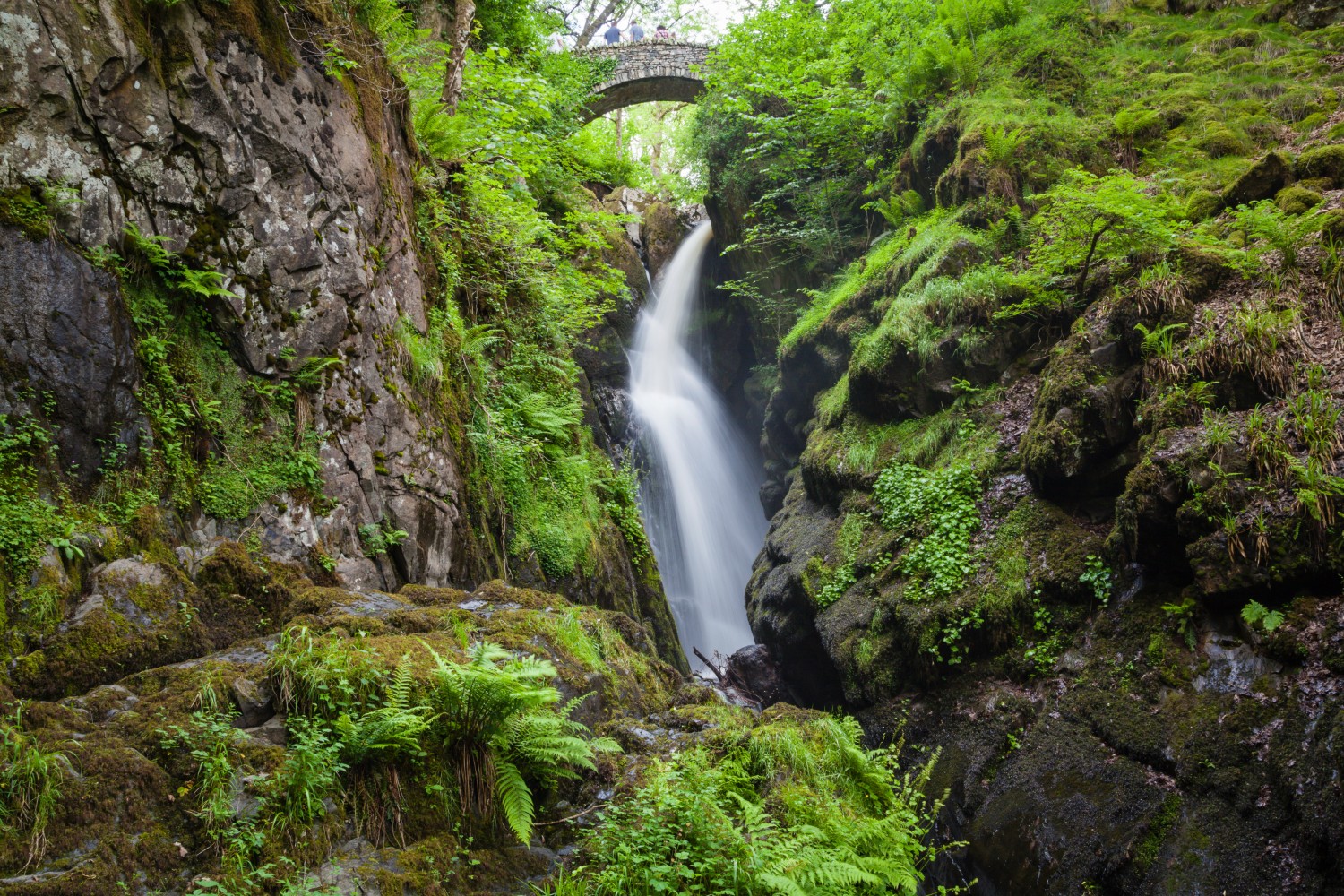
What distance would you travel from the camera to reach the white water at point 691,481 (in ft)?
42.9

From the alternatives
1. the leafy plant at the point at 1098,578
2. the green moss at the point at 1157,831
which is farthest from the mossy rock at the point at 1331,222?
the green moss at the point at 1157,831

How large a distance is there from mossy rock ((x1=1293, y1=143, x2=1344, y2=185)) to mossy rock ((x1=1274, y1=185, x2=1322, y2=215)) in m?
0.49

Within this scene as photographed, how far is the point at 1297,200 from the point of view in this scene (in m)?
6.79

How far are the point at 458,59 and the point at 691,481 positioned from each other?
8.55 meters

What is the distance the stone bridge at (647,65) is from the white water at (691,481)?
6.28 m

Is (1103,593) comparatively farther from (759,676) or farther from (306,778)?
(306,778)

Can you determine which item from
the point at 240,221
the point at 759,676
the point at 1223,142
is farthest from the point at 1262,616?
the point at 240,221

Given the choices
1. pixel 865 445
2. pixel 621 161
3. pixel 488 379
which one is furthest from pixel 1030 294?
pixel 621 161

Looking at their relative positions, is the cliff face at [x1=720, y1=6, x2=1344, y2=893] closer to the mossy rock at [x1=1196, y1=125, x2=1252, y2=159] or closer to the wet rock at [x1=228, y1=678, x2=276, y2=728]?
the mossy rock at [x1=1196, y1=125, x2=1252, y2=159]

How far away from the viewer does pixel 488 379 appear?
7.92 m

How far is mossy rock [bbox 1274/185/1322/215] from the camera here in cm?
671

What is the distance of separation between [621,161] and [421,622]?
1897cm

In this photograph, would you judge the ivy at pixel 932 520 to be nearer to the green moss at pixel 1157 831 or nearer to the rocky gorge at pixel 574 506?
the rocky gorge at pixel 574 506

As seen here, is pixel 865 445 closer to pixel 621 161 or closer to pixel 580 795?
pixel 580 795
